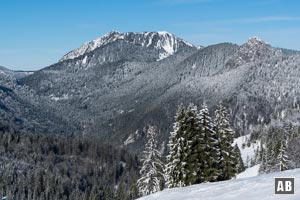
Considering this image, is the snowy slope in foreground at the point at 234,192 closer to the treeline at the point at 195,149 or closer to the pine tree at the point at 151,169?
the treeline at the point at 195,149

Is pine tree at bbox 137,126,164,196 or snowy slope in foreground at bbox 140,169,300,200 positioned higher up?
snowy slope in foreground at bbox 140,169,300,200

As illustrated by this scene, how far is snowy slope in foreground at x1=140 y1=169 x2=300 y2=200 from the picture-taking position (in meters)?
20.9

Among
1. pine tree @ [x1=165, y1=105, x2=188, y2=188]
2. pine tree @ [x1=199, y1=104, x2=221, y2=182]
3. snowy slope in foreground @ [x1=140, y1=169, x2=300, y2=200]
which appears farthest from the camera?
pine tree @ [x1=165, y1=105, x2=188, y2=188]

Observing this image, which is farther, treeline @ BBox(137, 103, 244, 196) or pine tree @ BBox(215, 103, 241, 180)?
pine tree @ BBox(215, 103, 241, 180)

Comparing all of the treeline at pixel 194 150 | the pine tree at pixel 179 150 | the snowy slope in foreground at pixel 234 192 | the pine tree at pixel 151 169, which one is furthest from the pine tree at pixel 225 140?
the snowy slope in foreground at pixel 234 192

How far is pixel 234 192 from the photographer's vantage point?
2330 cm

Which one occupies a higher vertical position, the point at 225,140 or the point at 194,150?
the point at 225,140

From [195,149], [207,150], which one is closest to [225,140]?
[207,150]

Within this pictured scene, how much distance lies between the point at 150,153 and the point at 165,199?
24.1 m

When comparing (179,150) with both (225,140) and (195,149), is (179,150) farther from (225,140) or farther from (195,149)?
(225,140)

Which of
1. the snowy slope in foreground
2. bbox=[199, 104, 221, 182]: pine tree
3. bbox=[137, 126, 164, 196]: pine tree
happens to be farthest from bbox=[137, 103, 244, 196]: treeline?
the snowy slope in foreground

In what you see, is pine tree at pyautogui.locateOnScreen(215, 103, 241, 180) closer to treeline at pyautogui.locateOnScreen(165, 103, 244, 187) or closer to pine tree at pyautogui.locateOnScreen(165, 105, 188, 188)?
treeline at pyautogui.locateOnScreen(165, 103, 244, 187)

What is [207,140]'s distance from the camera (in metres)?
41.3

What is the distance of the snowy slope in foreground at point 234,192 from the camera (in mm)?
20923
